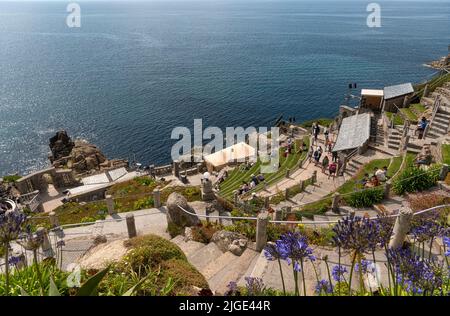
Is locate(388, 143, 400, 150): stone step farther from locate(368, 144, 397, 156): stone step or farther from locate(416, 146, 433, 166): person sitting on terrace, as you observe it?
locate(416, 146, 433, 166): person sitting on terrace

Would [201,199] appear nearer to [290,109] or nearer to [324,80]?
[290,109]

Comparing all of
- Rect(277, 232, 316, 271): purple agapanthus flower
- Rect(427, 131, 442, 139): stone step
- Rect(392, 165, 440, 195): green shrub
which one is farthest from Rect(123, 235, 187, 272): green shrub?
Rect(427, 131, 442, 139): stone step

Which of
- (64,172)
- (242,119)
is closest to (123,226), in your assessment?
(64,172)

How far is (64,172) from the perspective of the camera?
97.6 ft

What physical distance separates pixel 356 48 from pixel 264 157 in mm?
93383

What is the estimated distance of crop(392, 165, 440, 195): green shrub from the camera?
1641 cm

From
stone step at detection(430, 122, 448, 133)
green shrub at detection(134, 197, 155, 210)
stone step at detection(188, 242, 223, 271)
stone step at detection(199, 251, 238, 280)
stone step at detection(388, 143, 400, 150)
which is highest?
stone step at detection(430, 122, 448, 133)

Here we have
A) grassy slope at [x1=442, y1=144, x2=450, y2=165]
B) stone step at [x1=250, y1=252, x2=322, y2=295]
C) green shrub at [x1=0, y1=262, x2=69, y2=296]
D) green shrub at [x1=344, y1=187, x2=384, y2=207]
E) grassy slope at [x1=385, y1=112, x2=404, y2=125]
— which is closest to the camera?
green shrub at [x1=0, y1=262, x2=69, y2=296]

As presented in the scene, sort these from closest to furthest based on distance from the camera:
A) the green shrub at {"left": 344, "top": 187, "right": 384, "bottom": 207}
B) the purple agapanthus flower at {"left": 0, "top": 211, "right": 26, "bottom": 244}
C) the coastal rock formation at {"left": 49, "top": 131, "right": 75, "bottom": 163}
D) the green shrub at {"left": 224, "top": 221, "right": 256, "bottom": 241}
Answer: the purple agapanthus flower at {"left": 0, "top": 211, "right": 26, "bottom": 244} → the green shrub at {"left": 224, "top": 221, "right": 256, "bottom": 241} → the green shrub at {"left": 344, "top": 187, "right": 384, "bottom": 207} → the coastal rock formation at {"left": 49, "top": 131, "right": 75, "bottom": 163}

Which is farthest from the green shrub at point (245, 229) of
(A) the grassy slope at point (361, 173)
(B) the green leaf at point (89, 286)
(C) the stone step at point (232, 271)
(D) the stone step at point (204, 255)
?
(A) the grassy slope at point (361, 173)

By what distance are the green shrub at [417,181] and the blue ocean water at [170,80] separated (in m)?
35.7

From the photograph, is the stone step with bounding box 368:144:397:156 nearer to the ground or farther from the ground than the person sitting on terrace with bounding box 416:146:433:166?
nearer to the ground

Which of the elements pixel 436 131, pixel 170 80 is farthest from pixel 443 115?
pixel 170 80

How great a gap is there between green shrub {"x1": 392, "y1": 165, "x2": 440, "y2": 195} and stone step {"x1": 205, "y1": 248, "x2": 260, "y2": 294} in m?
9.89
